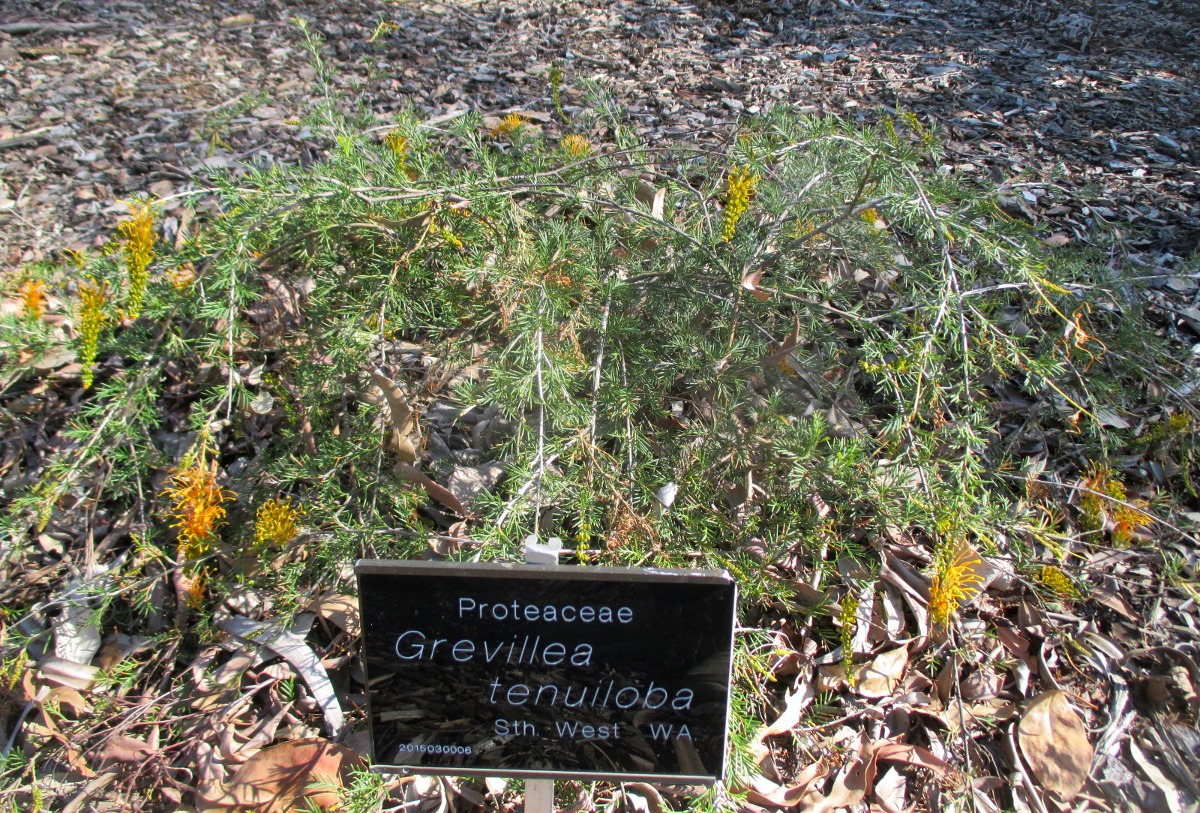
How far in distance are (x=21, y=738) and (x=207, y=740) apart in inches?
19.2

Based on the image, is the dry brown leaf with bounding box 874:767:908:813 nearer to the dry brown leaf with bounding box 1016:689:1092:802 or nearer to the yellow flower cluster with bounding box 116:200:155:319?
the dry brown leaf with bounding box 1016:689:1092:802

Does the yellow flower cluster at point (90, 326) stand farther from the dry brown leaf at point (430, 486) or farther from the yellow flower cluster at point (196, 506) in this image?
the dry brown leaf at point (430, 486)

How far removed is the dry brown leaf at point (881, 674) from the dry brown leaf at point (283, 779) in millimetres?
1229

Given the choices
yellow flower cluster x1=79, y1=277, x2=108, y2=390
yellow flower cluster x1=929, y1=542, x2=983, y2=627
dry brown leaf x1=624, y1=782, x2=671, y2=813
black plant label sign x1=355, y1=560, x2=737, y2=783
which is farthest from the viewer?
dry brown leaf x1=624, y1=782, x2=671, y2=813

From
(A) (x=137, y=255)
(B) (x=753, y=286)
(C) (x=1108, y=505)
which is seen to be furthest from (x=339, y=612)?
(C) (x=1108, y=505)

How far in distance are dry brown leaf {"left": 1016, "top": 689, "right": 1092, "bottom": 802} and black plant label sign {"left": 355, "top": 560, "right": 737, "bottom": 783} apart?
993 mm

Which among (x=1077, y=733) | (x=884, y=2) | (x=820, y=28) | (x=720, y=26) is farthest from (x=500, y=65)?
(x=1077, y=733)

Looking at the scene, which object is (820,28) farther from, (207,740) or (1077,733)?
(207,740)

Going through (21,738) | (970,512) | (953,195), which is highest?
(953,195)

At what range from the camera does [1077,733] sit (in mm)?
2078

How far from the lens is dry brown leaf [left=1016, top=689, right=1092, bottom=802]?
2023mm

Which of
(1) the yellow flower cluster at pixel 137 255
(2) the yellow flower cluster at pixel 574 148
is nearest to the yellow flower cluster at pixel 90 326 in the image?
(1) the yellow flower cluster at pixel 137 255

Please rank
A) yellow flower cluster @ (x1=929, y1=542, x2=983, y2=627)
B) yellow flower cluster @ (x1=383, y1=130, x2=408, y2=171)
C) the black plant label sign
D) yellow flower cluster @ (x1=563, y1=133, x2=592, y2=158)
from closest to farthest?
the black plant label sign, yellow flower cluster @ (x1=929, y1=542, x2=983, y2=627), yellow flower cluster @ (x1=383, y1=130, x2=408, y2=171), yellow flower cluster @ (x1=563, y1=133, x2=592, y2=158)

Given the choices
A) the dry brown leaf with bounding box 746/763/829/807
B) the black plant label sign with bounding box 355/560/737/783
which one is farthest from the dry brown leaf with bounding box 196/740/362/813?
the dry brown leaf with bounding box 746/763/829/807
